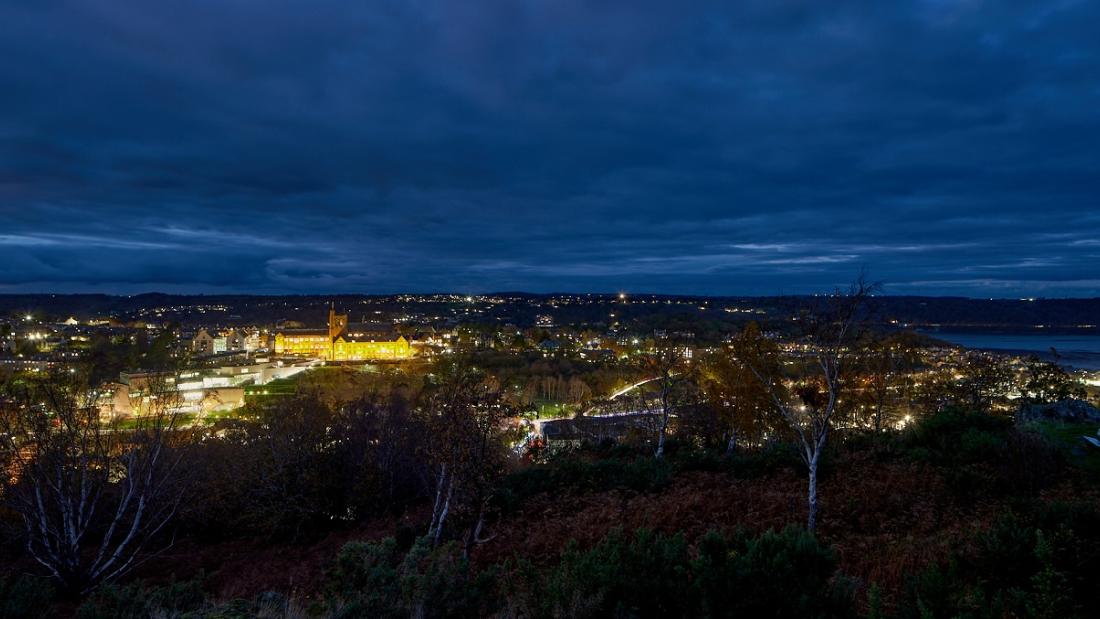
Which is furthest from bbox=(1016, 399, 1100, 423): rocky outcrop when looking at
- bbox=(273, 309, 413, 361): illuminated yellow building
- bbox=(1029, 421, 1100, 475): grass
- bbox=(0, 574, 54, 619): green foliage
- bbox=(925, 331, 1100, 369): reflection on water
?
bbox=(273, 309, 413, 361): illuminated yellow building

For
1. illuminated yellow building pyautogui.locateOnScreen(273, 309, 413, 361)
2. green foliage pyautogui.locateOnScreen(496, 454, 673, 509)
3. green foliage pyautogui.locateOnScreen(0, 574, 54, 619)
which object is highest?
green foliage pyautogui.locateOnScreen(0, 574, 54, 619)

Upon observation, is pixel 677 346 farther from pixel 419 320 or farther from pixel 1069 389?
pixel 419 320

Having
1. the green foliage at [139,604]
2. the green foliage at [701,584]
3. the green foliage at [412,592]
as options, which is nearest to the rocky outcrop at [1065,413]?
the green foliage at [701,584]

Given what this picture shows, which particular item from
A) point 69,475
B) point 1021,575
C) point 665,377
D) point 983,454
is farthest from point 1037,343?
point 69,475

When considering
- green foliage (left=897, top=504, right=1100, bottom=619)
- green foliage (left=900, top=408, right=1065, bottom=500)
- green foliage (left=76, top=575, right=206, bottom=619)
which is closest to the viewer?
green foliage (left=897, top=504, right=1100, bottom=619)

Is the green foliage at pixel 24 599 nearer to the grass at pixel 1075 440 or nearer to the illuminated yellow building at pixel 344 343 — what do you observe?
the grass at pixel 1075 440

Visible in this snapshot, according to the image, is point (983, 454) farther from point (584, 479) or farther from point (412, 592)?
point (412, 592)

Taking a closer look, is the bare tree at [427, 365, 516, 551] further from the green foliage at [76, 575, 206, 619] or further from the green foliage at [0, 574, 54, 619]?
the green foliage at [0, 574, 54, 619]
